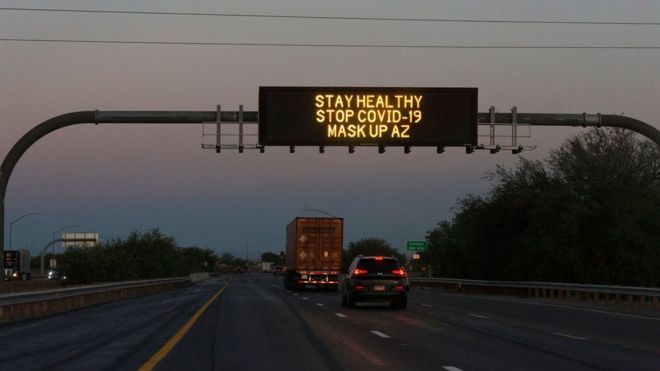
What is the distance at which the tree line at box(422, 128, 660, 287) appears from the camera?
52.2 metres

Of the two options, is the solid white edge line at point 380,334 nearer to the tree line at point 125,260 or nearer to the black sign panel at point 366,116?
the black sign panel at point 366,116

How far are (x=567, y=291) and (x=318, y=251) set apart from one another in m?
16.9

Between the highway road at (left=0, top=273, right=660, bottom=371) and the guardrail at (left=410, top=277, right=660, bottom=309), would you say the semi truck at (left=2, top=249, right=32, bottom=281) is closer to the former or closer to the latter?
the guardrail at (left=410, top=277, right=660, bottom=309)

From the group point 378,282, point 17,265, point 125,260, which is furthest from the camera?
point 17,265

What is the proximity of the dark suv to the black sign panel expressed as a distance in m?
4.97

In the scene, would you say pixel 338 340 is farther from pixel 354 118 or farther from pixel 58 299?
pixel 58 299

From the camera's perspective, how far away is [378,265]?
34156 mm

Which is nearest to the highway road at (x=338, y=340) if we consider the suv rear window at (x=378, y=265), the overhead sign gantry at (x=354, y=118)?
the suv rear window at (x=378, y=265)

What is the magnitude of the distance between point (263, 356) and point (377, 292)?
673 inches

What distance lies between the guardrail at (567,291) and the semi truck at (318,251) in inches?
339

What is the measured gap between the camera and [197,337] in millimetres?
20906

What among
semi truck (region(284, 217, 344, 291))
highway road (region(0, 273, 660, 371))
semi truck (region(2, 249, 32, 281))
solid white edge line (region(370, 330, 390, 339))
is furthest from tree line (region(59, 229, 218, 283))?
solid white edge line (region(370, 330, 390, 339))

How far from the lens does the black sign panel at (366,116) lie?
31.2m

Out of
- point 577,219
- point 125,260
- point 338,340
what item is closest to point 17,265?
point 125,260
